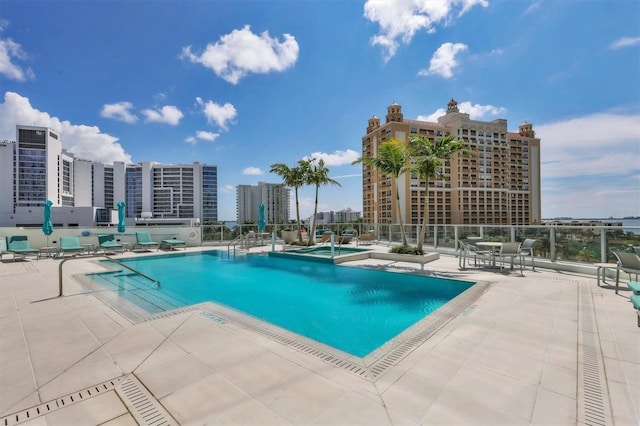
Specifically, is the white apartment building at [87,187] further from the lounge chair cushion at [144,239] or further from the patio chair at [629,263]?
the patio chair at [629,263]

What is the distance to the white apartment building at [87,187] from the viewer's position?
65312 millimetres

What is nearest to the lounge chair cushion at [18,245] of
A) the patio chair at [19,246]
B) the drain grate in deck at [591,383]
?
the patio chair at [19,246]

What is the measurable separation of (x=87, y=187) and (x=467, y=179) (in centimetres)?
11485

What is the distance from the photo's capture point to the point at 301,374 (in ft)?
7.86

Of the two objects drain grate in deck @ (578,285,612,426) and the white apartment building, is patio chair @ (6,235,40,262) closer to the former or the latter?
drain grate in deck @ (578,285,612,426)

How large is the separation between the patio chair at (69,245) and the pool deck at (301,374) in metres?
7.66

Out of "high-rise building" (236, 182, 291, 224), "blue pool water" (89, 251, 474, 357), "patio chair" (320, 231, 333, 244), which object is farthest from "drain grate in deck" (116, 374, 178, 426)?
"high-rise building" (236, 182, 291, 224)

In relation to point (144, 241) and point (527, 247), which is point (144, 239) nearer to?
point (144, 241)

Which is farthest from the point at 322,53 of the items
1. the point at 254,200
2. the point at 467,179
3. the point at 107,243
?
the point at 254,200

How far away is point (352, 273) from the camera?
7.82 m

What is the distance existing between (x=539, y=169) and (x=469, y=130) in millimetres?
31785

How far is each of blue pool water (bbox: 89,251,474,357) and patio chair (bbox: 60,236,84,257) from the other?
9.56 feet

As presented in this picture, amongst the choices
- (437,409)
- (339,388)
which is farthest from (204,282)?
(437,409)

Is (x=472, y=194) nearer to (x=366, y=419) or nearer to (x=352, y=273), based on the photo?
(x=352, y=273)
